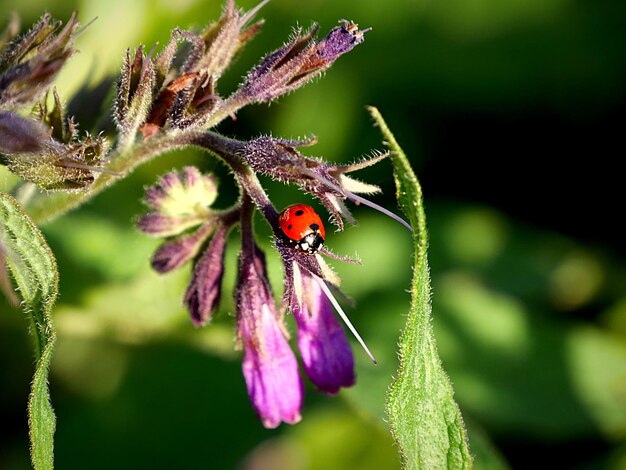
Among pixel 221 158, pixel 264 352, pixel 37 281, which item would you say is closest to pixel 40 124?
pixel 37 281

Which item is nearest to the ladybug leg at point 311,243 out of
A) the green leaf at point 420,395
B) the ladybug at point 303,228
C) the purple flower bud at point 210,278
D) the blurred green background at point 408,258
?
the ladybug at point 303,228

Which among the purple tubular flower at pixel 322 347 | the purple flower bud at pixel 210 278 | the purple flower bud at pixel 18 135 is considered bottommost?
the purple tubular flower at pixel 322 347

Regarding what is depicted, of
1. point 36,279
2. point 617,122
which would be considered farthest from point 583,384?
point 36,279

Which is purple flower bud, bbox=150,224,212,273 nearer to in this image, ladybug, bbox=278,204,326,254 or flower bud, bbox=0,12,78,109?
ladybug, bbox=278,204,326,254

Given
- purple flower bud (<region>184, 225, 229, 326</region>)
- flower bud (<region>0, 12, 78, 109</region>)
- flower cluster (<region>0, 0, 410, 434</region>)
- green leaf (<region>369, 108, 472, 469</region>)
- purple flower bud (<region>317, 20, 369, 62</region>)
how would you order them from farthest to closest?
purple flower bud (<region>184, 225, 229, 326</region>)
purple flower bud (<region>317, 20, 369, 62</region>)
flower cluster (<region>0, 0, 410, 434</region>)
flower bud (<region>0, 12, 78, 109</region>)
green leaf (<region>369, 108, 472, 469</region>)

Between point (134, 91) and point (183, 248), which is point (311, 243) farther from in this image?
point (183, 248)

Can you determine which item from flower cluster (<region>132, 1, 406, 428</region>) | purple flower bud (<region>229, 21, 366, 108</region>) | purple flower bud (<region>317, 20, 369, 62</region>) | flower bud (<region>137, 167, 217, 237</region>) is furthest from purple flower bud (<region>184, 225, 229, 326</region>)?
purple flower bud (<region>317, 20, 369, 62</region>)

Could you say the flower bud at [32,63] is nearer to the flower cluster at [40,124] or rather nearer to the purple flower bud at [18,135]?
the flower cluster at [40,124]
